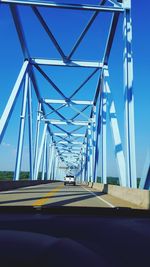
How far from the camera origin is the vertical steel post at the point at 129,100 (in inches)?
924

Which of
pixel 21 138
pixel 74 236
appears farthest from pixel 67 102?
pixel 74 236

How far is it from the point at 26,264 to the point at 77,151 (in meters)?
107

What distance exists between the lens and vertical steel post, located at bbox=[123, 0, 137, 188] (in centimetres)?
2347

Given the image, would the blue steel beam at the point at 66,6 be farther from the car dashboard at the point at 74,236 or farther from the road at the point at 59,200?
the car dashboard at the point at 74,236

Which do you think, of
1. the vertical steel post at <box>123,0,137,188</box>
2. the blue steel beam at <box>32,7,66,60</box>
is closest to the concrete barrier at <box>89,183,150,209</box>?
the vertical steel post at <box>123,0,137,188</box>

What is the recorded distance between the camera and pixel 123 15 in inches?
1032

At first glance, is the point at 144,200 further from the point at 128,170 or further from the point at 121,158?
the point at 121,158

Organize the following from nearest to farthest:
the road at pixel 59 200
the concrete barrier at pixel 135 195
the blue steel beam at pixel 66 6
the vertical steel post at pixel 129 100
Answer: the concrete barrier at pixel 135 195
the road at pixel 59 200
the vertical steel post at pixel 129 100
the blue steel beam at pixel 66 6

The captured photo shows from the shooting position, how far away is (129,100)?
80.4ft

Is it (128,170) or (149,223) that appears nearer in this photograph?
(149,223)

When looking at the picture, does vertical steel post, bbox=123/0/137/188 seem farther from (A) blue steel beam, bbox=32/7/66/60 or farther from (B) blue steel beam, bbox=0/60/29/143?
(B) blue steel beam, bbox=0/60/29/143

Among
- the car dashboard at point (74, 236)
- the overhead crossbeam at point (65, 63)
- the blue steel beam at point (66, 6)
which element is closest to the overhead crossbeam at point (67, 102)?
the overhead crossbeam at point (65, 63)

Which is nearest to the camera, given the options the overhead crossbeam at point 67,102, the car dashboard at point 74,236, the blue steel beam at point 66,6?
the car dashboard at point 74,236

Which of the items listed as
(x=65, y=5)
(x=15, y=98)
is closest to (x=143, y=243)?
(x=65, y=5)
